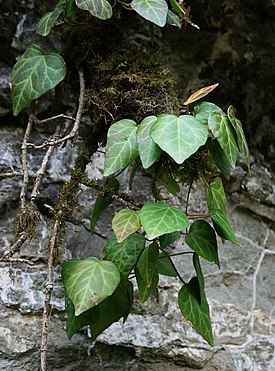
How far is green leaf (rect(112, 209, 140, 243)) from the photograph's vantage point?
2.59 feet

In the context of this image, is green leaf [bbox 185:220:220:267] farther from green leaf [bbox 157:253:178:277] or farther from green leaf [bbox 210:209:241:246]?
green leaf [bbox 157:253:178:277]

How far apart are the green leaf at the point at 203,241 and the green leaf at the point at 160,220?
0.26 feet

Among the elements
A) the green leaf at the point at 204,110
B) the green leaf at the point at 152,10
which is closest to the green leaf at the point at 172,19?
the green leaf at the point at 152,10

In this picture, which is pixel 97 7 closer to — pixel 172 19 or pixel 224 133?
pixel 172 19

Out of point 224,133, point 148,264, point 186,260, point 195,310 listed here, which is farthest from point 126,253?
point 186,260

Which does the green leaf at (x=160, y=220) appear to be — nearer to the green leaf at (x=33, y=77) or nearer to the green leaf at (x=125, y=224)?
the green leaf at (x=125, y=224)

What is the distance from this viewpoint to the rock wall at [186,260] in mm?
1073

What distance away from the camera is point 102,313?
0.90 m

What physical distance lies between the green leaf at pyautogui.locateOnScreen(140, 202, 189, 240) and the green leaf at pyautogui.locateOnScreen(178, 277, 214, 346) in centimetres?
16

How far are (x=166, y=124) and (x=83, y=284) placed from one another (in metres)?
0.27

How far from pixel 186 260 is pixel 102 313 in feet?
1.22

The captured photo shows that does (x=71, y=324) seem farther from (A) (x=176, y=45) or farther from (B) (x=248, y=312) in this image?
(A) (x=176, y=45)

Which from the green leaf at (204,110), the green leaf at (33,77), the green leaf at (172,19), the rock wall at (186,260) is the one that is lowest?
the rock wall at (186,260)

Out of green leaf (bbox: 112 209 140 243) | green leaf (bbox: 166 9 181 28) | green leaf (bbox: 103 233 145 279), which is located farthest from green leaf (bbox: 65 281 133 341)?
green leaf (bbox: 166 9 181 28)
